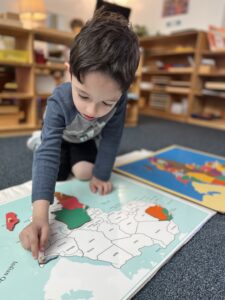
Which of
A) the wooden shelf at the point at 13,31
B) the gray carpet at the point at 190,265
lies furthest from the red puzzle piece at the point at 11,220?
the wooden shelf at the point at 13,31

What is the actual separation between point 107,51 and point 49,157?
25 cm

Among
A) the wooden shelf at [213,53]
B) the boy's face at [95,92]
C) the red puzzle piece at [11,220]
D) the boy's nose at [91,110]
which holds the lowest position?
the red puzzle piece at [11,220]

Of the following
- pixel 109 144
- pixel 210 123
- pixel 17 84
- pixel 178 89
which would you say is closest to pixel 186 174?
pixel 109 144

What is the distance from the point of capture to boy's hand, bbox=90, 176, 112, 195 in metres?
0.71

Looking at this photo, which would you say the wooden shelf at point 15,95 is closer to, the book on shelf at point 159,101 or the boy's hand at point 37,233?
the boy's hand at point 37,233

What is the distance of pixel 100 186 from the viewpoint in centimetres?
72

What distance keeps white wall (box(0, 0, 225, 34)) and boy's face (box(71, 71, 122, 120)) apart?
2.22 meters

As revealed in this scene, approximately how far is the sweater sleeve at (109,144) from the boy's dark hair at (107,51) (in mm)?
247

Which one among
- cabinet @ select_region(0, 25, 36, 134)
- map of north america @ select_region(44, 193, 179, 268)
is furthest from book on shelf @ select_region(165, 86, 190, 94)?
map of north america @ select_region(44, 193, 179, 268)

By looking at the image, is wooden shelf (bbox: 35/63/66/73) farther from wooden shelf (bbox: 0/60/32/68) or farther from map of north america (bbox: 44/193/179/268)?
map of north america (bbox: 44/193/179/268)

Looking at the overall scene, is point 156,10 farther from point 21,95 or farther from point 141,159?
point 141,159

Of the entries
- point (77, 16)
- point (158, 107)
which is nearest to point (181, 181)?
point (158, 107)

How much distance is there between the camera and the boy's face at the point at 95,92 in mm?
458

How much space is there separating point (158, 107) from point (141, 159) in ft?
5.72
